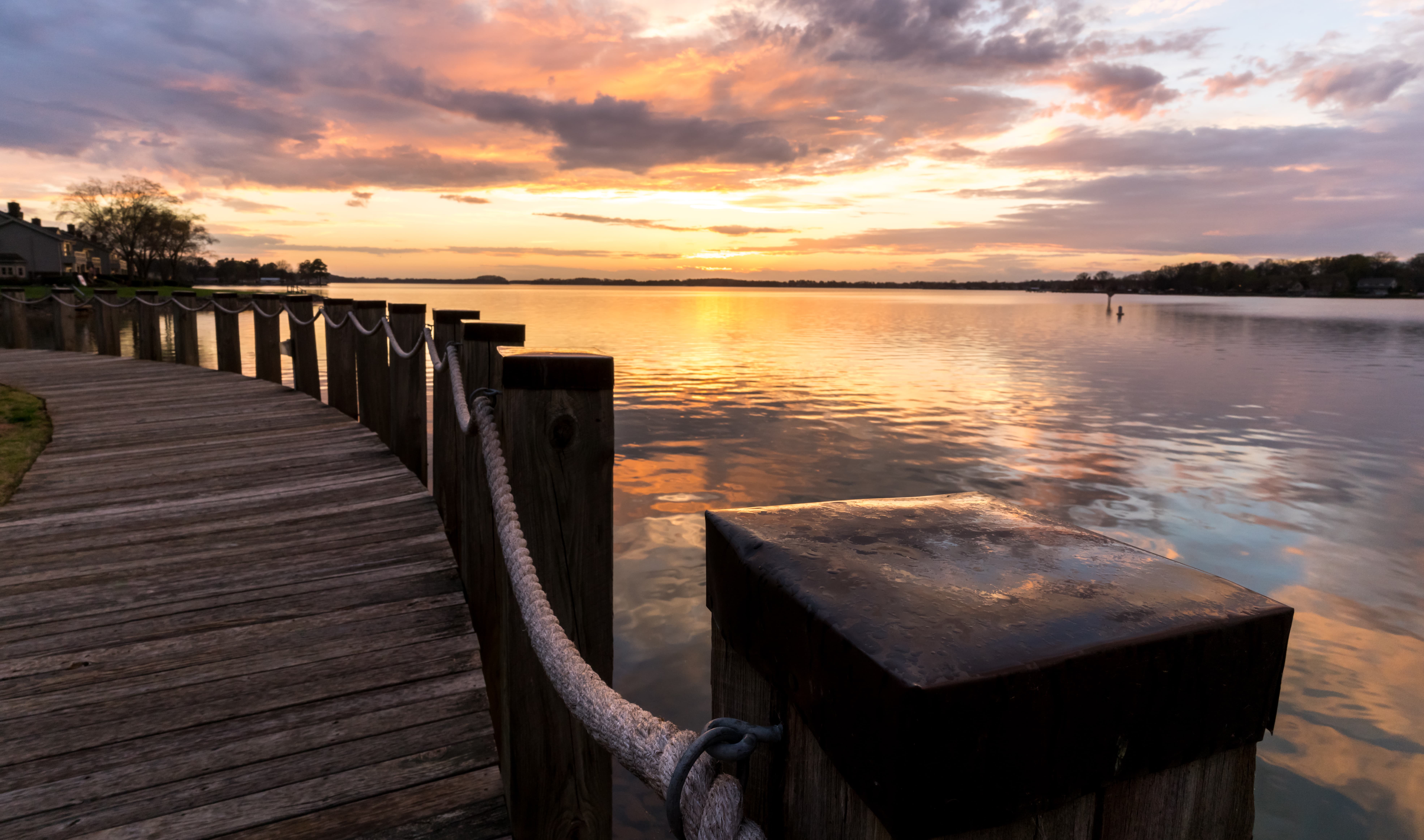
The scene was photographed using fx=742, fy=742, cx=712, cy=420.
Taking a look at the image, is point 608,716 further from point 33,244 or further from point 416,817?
point 33,244

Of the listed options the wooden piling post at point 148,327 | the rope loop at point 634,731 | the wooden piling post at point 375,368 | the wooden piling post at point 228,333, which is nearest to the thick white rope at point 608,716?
the rope loop at point 634,731

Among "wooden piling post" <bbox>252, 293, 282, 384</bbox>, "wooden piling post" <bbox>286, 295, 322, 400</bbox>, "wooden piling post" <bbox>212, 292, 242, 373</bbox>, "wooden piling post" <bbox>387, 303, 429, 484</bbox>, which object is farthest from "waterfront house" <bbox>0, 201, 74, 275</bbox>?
"wooden piling post" <bbox>387, 303, 429, 484</bbox>

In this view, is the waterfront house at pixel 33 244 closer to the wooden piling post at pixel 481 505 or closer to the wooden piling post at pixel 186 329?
the wooden piling post at pixel 186 329

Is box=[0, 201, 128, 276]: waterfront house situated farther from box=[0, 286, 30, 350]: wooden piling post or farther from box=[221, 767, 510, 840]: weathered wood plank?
box=[221, 767, 510, 840]: weathered wood plank

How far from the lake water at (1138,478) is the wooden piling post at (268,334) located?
502 cm

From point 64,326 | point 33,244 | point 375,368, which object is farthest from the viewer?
point 33,244

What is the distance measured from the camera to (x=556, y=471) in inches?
76.5

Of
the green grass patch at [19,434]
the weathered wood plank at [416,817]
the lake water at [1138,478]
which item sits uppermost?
the green grass patch at [19,434]

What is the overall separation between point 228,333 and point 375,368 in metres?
6.44

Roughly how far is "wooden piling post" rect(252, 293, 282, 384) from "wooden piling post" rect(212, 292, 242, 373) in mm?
961

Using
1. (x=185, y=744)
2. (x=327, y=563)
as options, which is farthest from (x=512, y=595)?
(x=327, y=563)

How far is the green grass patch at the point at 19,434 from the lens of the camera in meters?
5.47

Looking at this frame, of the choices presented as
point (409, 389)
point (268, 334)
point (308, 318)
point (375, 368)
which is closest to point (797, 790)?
point (409, 389)

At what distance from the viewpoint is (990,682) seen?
57cm
